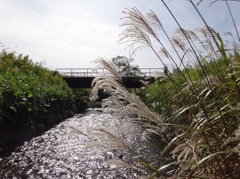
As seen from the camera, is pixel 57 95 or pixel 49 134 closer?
pixel 49 134

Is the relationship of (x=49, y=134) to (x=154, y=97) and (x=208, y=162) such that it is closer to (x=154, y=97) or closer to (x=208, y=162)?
(x=154, y=97)

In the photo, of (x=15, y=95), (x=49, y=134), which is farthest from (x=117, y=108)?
(x=49, y=134)

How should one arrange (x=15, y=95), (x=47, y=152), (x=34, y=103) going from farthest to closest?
1. (x=34, y=103)
2. (x=15, y=95)
3. (x=47, y=152)

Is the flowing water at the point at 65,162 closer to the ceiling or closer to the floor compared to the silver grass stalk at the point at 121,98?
closer to the floor

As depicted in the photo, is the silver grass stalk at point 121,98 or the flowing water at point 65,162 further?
the flowing water at point 65,162

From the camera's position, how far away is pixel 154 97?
848 cm

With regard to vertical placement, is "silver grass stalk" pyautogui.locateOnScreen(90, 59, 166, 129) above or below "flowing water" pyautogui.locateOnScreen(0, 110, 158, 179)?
above

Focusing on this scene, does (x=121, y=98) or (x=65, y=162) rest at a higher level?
(x=121, y=98)

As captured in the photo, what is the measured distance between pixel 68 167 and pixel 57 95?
729 cm

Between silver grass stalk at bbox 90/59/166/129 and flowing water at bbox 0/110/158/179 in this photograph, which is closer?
silver grass stalk at bbox 90/59/166/129

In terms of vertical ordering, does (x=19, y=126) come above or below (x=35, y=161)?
above

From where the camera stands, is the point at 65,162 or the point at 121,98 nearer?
the point at 121,98

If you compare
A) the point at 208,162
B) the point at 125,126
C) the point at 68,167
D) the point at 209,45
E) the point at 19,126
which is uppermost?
the point at 209,45

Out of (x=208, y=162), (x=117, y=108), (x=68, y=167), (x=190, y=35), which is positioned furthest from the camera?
(x=68, y=167)
